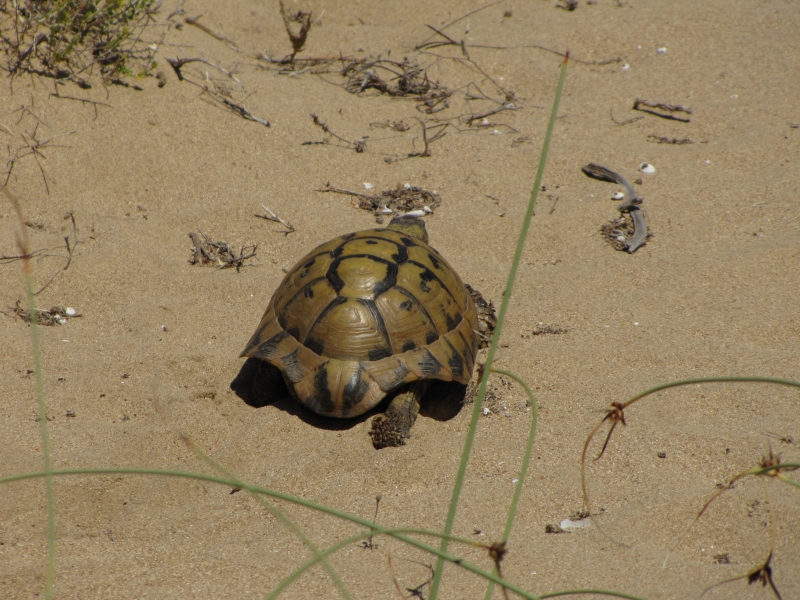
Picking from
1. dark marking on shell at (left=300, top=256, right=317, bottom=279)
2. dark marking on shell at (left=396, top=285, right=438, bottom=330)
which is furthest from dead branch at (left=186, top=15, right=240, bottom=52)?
dark marking on shell at (left=396, top=285, right=438, bottom=330)

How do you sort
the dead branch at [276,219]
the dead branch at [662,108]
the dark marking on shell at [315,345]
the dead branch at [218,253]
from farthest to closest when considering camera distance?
the dead branch at [662,108]
the dead branch at [276,219]
the dead branch at [218,253]
the dark marking on shell at [315,345]

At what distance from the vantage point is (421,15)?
22.6ft

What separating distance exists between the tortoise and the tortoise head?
1.75 feet

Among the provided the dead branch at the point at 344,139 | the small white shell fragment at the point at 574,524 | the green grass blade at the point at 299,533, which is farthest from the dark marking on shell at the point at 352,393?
the dead branch at the point at 344,139

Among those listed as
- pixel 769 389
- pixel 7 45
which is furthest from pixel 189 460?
pixel 7 45

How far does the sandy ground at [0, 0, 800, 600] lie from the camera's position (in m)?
2.64

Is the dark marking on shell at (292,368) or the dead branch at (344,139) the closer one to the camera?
the dark marking on shell at (292,368)

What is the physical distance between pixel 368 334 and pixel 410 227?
107 centimetres

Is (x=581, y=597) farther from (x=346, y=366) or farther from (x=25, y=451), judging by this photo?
(x=25, y=451)

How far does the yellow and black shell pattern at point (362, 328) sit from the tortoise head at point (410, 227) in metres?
0.52

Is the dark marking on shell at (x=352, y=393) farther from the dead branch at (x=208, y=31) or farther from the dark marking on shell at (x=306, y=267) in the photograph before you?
the dead branch at (x=208, y=31)

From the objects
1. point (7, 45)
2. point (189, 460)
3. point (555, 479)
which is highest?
point (7, 45)

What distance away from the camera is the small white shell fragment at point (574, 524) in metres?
2.72

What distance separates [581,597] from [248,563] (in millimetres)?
1134
